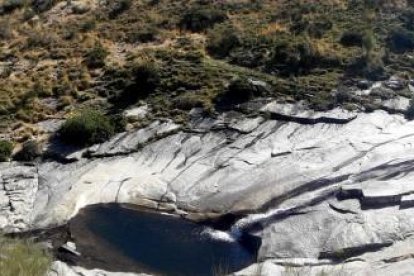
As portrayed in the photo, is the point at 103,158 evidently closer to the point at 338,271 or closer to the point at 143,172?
the point at 143,172

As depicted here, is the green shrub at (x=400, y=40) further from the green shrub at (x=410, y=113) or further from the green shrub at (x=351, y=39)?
the green shrub at (x=410, y=113)

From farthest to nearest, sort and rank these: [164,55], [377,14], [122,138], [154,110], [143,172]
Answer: [377,14] → [164,55] → [154,110] → [122,138] → [143,172]

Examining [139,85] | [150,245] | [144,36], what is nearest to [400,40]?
[139,85]

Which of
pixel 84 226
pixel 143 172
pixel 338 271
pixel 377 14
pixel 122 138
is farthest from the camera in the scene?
pixel 377 14

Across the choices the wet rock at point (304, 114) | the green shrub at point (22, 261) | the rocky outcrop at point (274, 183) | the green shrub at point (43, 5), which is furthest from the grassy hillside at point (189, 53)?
the green shrub at point (22, 261)

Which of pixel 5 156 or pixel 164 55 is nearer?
pixel 5 156

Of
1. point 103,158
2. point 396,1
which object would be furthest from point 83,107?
point 396,1

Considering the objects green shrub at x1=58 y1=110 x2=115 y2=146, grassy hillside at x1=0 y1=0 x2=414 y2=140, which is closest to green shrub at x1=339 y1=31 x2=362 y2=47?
grassy hillside at x1=0 y1=0 x2=414 y2=140
